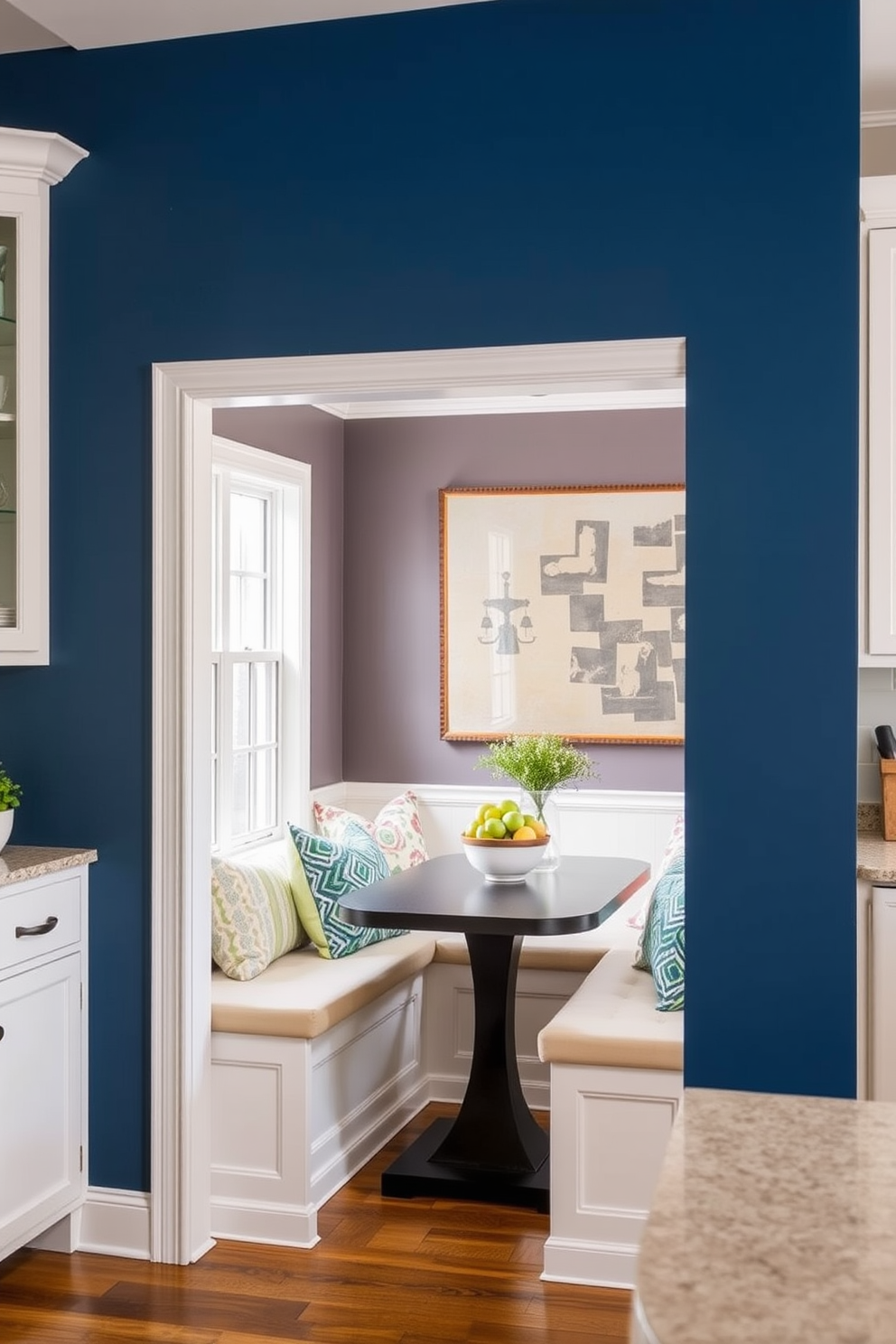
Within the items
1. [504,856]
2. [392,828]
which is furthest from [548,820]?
[392,828]

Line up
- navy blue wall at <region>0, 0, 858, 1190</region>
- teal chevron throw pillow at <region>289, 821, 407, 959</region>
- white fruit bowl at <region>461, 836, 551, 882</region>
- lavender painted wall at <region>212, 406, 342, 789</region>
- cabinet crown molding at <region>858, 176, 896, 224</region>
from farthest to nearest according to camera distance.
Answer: lavender painted wall at <region>212, 406, 342, 789</region>, teal chevron throw pillow at <region>289, 821, 407, 959</region>, white fruit bowl at <region>461, 836, 551, 882</region>, cabinet crown molding at <region>858, 176, 896, 224</region>, navy blue wall at <region>0, 0, 858, 1190</region>

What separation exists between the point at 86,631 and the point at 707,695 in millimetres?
1505

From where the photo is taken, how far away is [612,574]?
212 inches

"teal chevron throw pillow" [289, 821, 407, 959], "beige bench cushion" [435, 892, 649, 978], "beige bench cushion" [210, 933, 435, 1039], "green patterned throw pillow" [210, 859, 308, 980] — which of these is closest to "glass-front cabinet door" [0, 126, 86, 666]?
"green patterned throw pillow" [210, 859, 308, 980]

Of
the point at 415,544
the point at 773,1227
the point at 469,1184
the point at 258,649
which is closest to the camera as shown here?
the point at 773,1227

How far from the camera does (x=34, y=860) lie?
322cm

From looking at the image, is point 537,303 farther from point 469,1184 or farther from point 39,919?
point 469,1184

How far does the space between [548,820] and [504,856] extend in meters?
0.45

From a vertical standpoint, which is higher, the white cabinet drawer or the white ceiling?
the white ceiling

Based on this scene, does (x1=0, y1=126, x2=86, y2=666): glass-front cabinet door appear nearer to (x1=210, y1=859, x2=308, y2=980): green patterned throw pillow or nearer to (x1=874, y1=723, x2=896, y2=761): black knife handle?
(x1=210, y1=859, x2=308, y2=980): green patterned throw pillow

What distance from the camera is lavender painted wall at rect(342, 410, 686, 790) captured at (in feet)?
17.9

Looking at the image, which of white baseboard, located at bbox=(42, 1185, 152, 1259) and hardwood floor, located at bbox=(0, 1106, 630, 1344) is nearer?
hardwood floor, located at bbox=(0, 1106, 630, 1344)

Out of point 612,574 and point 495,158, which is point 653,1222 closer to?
point 495,158

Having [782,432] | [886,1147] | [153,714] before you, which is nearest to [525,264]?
[782,432]
